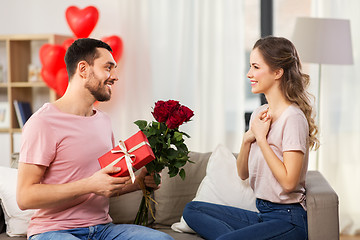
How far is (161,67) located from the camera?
421cm

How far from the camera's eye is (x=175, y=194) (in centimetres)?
273

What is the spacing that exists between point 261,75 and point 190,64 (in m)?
1.95

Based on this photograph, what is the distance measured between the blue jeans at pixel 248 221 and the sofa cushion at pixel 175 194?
10.6 inches

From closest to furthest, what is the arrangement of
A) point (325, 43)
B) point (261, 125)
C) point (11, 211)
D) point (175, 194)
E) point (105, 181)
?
point (105, 181), point (261, 125), point (11, 211), point (175, 194), point (325, 43)

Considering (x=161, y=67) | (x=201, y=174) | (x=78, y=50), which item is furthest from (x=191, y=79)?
(x=78, y=50)

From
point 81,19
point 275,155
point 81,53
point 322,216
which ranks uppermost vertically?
point 81,19

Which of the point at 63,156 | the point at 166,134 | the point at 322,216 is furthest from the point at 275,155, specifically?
the point at 63,156

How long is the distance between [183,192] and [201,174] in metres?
0.14

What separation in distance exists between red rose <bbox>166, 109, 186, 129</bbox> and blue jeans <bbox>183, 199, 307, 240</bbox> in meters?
0.51

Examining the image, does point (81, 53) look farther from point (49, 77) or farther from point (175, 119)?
point (49, 77)

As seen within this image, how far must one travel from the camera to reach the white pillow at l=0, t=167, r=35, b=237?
251 cm

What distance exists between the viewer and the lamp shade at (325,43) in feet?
11.9

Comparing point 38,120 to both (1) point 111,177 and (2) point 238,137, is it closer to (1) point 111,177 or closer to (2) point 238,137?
(1) point 111,177

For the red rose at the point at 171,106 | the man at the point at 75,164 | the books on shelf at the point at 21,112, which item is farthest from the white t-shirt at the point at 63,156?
the books on shelf at the point at 21,112
